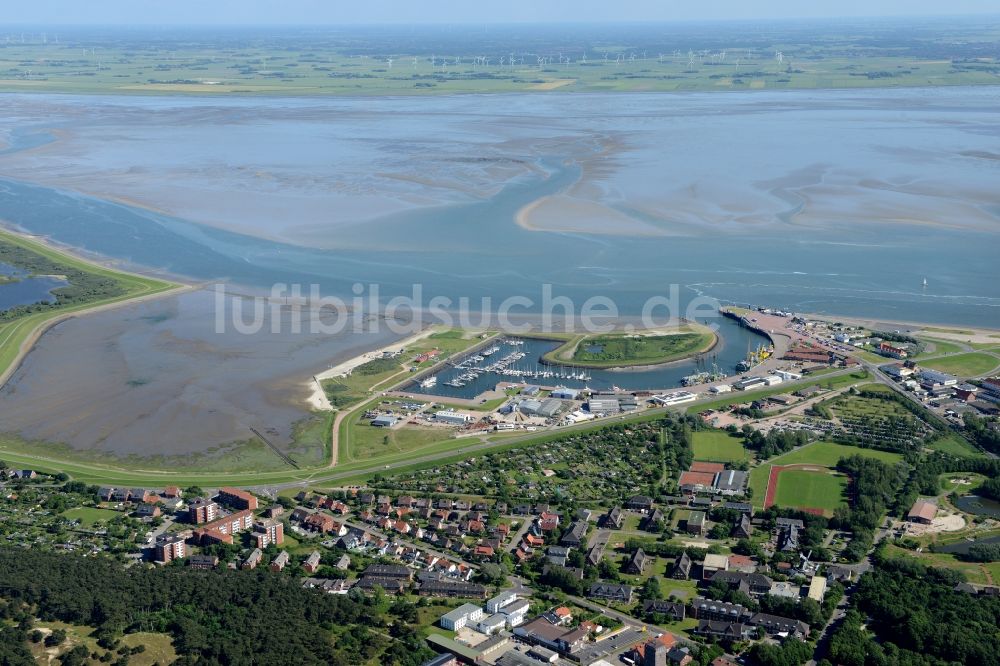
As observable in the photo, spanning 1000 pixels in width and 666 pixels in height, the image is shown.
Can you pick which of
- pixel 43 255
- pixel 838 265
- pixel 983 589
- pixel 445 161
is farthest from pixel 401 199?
pixel 983 589

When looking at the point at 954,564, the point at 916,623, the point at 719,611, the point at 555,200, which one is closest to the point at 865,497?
the point at 954,564

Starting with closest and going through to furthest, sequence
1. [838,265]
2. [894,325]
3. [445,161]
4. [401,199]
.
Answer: [894,325]
[838,265]
[401,199]
[445,161]

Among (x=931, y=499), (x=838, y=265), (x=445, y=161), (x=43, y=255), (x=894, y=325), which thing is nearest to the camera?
(x=931, y=499)

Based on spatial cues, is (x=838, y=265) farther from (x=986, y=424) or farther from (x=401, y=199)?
(x=401, y=199)

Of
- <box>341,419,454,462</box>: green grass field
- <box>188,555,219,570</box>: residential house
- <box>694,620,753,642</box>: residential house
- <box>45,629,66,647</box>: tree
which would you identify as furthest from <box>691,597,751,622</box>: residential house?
<box>45,629,66,647</box>: tree

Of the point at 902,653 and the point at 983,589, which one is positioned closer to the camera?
the point at 902,653

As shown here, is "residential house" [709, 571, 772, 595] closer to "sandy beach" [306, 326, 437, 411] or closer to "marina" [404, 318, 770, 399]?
"marina" [404, 318, 770, 399]

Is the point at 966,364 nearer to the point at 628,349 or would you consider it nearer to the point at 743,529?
the point at 628,349

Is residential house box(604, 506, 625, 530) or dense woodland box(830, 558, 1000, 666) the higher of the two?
dense woodland box(830, 558, 1000, 666)
